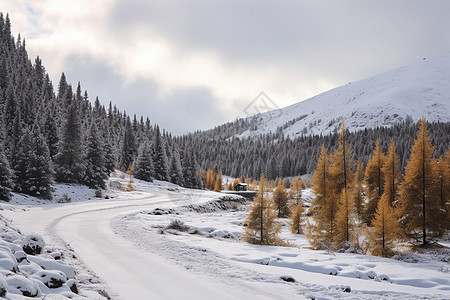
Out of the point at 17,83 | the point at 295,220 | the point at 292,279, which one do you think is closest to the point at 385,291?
the point at 292,279

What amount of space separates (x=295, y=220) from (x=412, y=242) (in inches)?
408

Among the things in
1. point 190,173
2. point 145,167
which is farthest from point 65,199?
point 190,173

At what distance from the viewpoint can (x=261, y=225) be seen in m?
21.3

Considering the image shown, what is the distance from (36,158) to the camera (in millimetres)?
33281

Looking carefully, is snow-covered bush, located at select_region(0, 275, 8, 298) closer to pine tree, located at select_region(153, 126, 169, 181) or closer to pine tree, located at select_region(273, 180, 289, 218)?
pine tree, located at select_region(273, 180, 289, 218)

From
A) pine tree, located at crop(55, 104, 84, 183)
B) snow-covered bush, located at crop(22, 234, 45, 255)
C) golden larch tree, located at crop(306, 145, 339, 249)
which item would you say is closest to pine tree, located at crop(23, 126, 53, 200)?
pine tree, located at crop(55, 104, 84, 183)

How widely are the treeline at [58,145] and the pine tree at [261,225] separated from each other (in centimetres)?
2384

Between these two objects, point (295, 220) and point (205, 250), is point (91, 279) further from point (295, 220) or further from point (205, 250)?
point (295, 220)

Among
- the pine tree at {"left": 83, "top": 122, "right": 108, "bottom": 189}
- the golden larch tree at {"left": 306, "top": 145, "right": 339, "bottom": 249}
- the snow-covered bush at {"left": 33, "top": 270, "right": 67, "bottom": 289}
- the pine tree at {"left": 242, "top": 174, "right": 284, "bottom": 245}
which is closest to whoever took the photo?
the snow-covered bush at {"left": 33, "top": 270, "right": 67, "bottom": 289}

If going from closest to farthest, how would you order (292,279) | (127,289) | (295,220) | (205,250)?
1. (127,289)
2. (292,279)
3. (205,250)
4. (295,220)

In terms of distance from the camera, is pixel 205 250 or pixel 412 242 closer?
pixel 205 250

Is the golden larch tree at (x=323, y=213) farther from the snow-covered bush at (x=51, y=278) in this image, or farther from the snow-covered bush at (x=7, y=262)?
the snow-covered bush at (x=7, y=262)

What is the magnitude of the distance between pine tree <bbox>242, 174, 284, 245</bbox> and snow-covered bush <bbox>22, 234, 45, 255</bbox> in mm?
13859

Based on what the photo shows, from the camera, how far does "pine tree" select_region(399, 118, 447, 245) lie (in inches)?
977
